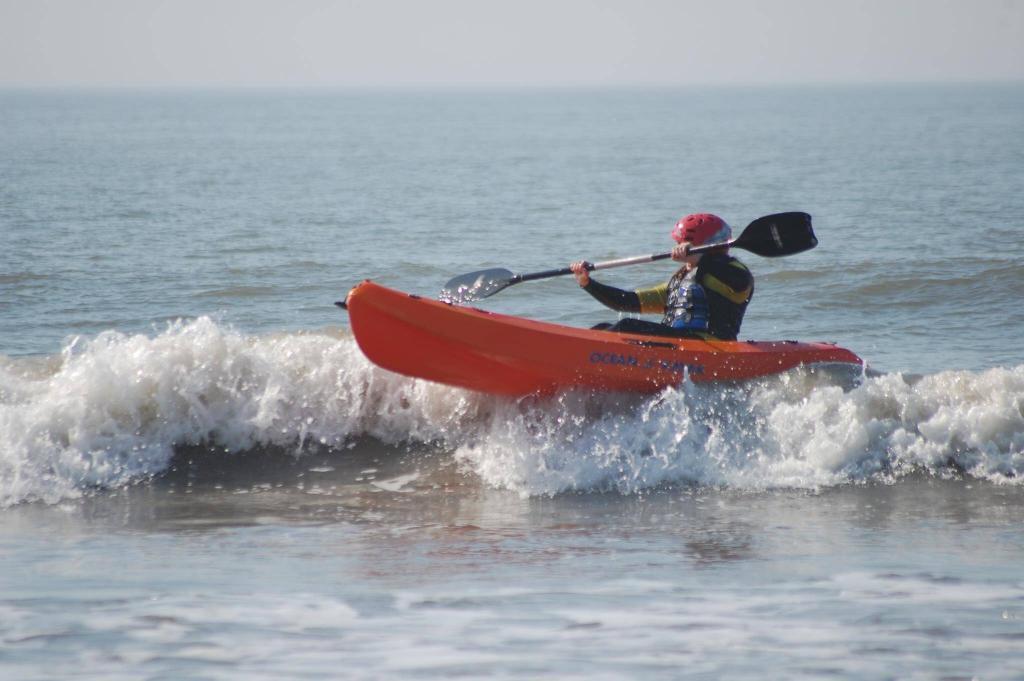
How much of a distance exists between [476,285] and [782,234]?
1926mm

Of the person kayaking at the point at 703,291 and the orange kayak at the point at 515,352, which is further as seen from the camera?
the person kayaking at the point at 703,291

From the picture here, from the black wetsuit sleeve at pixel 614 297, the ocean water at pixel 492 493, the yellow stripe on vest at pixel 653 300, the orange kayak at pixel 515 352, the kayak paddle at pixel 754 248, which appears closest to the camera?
the ocean water at pixel 492 493

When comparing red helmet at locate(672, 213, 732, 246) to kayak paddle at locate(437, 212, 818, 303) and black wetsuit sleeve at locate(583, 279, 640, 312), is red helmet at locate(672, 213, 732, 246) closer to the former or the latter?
kayak paddle at locate(437, 212, 818, 303)

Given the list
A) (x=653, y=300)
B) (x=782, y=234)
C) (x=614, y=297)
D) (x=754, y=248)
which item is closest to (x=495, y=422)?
(x=614, y=297)

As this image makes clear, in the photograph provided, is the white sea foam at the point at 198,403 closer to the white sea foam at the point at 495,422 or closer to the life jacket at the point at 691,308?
the white sea foam at the point at 495,422

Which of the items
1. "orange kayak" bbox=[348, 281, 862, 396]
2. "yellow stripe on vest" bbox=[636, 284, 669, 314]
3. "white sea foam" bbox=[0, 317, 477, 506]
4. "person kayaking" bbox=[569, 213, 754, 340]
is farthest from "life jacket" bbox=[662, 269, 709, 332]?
"white sea foam" bbox=[0, 317, 477, 506]

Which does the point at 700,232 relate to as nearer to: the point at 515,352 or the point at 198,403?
the point at 515,352

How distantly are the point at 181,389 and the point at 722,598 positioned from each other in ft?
12.8

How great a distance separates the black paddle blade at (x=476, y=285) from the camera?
7.84 m

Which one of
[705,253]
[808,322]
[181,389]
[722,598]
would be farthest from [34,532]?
[808,322]

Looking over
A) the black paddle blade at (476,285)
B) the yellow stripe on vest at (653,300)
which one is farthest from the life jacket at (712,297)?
the black paddle blade at (476,285)

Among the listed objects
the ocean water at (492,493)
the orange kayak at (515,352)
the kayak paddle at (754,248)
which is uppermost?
the kayak paddle at (754,248)

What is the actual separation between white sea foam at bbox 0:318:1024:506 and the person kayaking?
0.36 m

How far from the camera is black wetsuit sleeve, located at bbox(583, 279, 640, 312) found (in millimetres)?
7336
